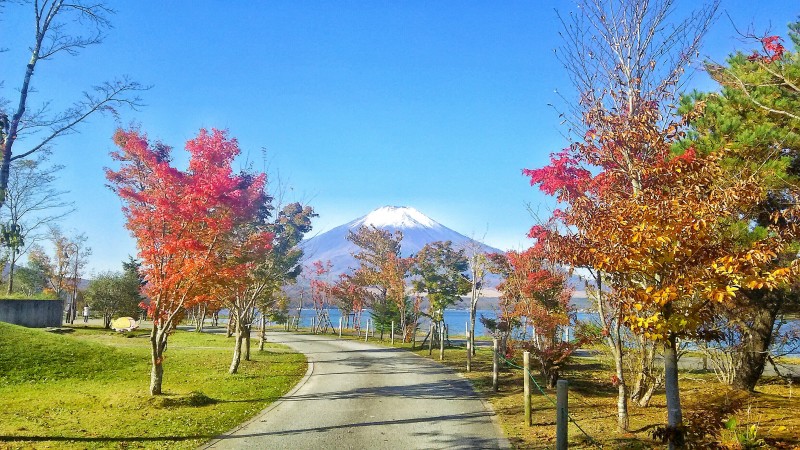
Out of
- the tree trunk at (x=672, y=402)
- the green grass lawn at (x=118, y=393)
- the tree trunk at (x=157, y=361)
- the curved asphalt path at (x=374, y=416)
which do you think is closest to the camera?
the tree trunk at (x=672, y=402)

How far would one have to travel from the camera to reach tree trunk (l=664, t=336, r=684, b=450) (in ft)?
18.3

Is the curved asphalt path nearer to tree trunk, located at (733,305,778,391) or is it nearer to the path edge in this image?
the path edge

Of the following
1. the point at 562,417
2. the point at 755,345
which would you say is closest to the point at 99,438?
the point at 562,417

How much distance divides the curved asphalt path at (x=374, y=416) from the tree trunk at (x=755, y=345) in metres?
7.30

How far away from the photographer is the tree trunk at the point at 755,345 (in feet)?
41.0

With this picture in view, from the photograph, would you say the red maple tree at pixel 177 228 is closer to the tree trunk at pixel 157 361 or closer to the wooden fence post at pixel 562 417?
the tree trunk at pixel 157 361

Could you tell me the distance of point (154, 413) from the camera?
10617 mm

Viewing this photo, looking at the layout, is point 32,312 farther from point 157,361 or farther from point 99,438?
point 99,438

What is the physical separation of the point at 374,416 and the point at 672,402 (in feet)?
22.1

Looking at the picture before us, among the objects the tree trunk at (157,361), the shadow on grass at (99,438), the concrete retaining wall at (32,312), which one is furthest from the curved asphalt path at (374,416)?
the concrete retaining wall at (32,312)

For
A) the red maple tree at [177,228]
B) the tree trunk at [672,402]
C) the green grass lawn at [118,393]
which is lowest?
the green grass lawn at [118,393]

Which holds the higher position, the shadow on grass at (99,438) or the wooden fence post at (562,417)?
the wooden fence post at (562,417)

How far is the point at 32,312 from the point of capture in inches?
1178

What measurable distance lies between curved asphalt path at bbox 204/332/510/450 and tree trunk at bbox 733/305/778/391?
7299 mm
